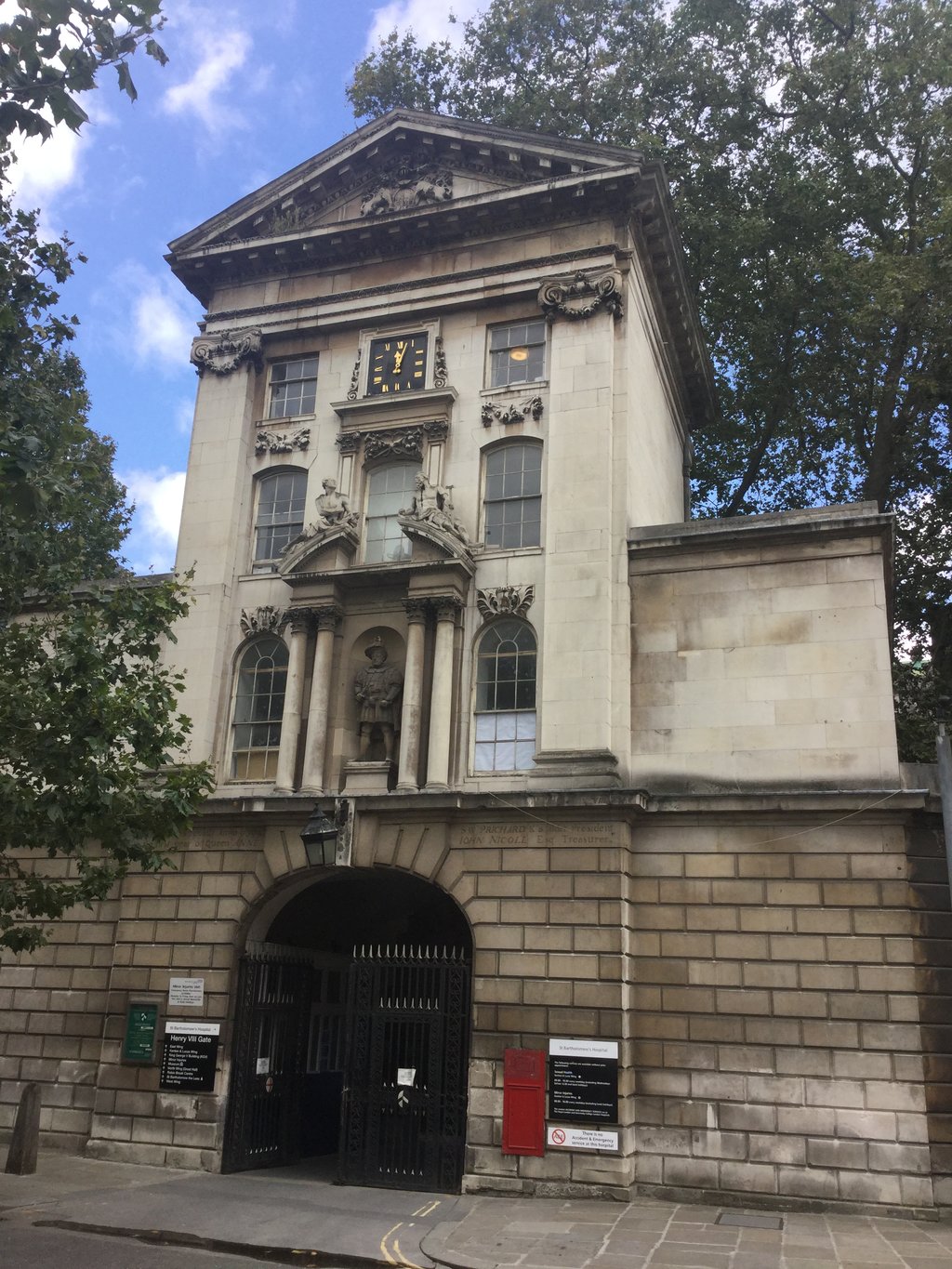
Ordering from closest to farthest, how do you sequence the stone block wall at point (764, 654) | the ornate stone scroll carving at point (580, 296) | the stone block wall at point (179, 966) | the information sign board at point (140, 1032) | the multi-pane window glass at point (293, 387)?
the stone block wall at point (764, 654) < the stone block wall at point (179, 966) < the information sign board at point (140, 1032) < the ornate stone scroll carving at point (580, 296) < the multi-pane window glass at point (293, 387)

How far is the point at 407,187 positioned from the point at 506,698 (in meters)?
10.6

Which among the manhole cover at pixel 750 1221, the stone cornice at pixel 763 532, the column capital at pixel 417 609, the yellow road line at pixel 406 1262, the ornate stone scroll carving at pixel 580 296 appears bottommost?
the yellow road line at pixel 406 1262

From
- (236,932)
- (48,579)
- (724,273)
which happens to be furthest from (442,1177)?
(724,273)

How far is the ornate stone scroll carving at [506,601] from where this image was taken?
18469 millimetres

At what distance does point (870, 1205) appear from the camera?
1425 centimetres

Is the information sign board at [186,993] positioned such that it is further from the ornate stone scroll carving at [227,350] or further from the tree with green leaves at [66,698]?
the ornate stone scroll carving at [227,350]

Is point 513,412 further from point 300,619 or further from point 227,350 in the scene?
point 227,350

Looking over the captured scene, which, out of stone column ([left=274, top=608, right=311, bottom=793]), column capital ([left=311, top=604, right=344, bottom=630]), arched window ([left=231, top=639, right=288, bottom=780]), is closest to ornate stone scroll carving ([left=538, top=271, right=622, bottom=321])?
column capital ([left=311, top=604, right=344, bottom=630])

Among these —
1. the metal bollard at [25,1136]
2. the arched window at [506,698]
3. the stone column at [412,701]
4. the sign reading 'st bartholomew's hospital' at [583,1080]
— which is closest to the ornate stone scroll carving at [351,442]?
the stone column at [412,701]

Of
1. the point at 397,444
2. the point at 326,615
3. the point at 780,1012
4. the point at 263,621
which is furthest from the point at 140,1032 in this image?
the point at 397,444

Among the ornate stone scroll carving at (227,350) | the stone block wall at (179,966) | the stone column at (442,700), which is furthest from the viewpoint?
the ornate stone scroll carving at (227,350)

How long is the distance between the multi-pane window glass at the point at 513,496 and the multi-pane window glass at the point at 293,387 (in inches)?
166

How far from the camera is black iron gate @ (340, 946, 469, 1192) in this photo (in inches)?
627

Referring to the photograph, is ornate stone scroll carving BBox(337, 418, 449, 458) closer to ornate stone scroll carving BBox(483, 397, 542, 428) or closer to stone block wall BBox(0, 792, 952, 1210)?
ornate stone scroll carving BBox(483, 397, 542, 428)
